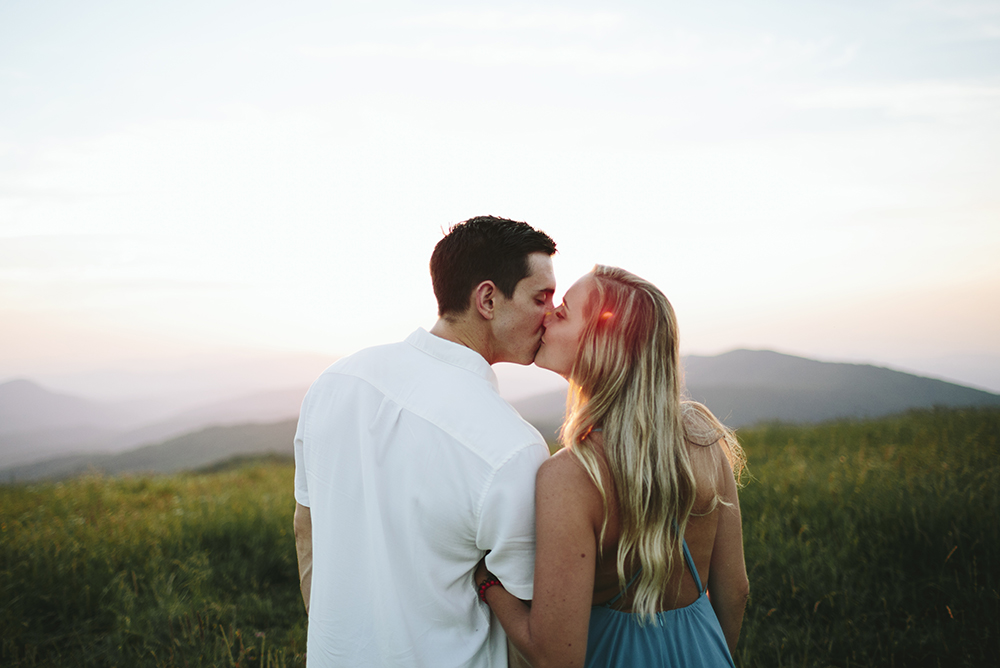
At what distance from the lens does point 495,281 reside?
2.30 m

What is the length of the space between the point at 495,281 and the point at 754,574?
3.42 meters

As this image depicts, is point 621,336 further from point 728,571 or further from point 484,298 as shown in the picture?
point 728,571

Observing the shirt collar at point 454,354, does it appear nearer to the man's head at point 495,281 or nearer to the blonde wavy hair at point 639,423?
the man's head at point 495,281

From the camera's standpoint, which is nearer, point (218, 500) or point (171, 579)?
point (171, 579)

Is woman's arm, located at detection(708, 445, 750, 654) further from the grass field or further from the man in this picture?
the grass field

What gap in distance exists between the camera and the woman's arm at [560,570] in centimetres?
176

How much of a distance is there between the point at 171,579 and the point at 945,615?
5486 mm

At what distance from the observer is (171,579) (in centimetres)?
420

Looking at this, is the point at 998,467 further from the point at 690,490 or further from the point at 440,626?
the point at 440,626

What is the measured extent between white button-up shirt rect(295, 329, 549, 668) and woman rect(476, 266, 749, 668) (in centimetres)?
12

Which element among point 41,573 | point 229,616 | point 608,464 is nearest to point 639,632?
point 608,464

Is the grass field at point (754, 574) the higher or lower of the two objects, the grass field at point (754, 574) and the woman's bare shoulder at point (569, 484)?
the lower

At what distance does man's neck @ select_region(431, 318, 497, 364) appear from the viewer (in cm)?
225

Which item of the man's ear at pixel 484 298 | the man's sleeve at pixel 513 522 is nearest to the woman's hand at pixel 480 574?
the man's sleeve at pixel 513 522
